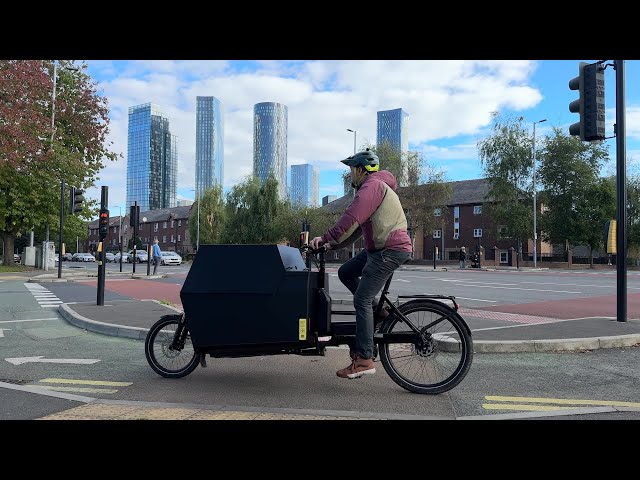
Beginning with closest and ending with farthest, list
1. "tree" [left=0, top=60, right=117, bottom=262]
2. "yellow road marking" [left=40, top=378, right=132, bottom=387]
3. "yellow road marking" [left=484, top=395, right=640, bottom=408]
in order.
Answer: "yellow road marking" [left=484, top=395, right=640, bottom=408] → "yellow road marking" [left=40, top=378, right=132, bottom=387] → "tree" [left=0, top=60, right=117, bottom=262]

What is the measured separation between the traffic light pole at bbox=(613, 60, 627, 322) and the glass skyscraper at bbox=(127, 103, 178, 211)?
386 feet

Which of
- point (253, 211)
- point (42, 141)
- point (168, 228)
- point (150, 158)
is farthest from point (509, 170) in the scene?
point (150, 158)

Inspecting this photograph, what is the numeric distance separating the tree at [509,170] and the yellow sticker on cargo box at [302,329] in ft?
156

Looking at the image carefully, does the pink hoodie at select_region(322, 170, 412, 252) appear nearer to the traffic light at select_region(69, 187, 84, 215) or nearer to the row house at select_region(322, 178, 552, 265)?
the traffic light at select_region(69, 187, 84, 215)

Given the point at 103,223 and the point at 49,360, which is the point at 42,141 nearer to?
the point at 103,223

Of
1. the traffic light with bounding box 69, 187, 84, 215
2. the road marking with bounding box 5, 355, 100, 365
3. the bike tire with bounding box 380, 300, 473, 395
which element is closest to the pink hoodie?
the bike tire with bounding box 380, 300, 473, 395

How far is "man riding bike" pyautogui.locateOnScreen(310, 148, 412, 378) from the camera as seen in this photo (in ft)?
14.9

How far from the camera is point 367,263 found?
4672 mm

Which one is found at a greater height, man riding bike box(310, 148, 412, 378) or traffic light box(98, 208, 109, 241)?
traffic light box(98, 208, 109, 241)

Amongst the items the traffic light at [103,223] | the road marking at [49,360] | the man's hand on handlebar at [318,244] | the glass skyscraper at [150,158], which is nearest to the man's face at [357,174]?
the man's hand on handlebar at [318,244]

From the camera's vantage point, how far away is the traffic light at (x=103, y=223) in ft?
40.6
